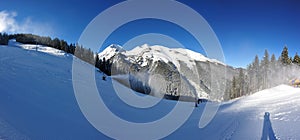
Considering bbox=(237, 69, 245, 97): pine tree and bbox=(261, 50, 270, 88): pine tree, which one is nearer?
bbox=(261, 50, 270, 88): pine tree

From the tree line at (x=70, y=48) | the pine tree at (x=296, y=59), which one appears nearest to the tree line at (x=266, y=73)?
the pine tree at (x=296, y=59)

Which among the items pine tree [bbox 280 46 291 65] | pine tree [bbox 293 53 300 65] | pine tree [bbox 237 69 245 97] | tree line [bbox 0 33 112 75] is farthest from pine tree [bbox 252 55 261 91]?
tree line [bbox 0 33 112 75]

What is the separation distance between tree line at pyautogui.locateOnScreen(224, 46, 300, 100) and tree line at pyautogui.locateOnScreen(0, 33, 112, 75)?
1753 inches

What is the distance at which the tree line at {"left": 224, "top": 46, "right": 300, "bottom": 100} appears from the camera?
5078 centimetres

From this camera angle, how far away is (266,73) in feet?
189

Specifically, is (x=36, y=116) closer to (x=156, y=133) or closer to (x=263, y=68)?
(x=156, y=133)

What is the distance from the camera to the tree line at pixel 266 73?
50784mm

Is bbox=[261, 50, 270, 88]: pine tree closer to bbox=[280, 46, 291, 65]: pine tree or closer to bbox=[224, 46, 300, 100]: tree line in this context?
bbox=[224, 46, 300, 100]: tree line

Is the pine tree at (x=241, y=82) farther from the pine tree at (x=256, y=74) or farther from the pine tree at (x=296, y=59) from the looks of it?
the pine tree at (x=296, y=59)

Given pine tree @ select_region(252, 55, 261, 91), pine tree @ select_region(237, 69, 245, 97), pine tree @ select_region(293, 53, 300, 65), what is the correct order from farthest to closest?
pine tree @ select_region(237, 69, 245, 97) → pine tree @ select_region(252, 55, 261, 91) → pine tree @ select_region(293, 53, 300, 65)

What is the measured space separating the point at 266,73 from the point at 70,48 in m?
65.9

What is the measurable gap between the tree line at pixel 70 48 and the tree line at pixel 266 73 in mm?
44531

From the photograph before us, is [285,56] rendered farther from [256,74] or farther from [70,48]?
[70,48]

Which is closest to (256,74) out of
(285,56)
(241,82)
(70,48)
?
(241,82)
